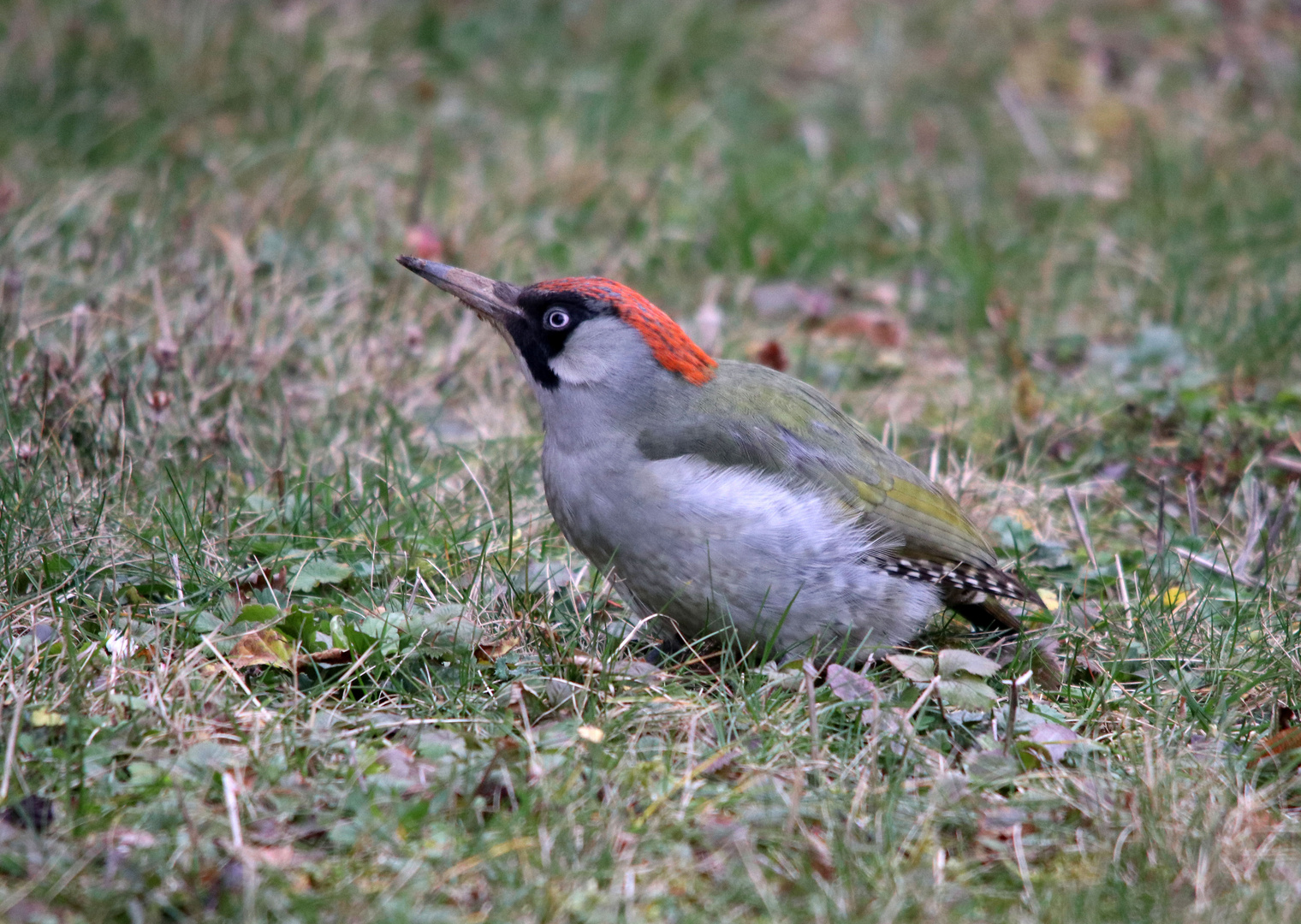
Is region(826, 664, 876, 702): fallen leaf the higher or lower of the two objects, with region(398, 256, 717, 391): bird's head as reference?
lower

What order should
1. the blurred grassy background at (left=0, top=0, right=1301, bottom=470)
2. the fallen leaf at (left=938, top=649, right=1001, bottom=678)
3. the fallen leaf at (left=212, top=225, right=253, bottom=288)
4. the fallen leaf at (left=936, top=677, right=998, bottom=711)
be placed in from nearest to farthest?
1. the fallen leaf at (left=936, top=677, right=998, bottom=711)
2. the fallen leaf at (left=938, top=649, right=1001, bottom=678)
3. the fallen leaf at (left=212, top=225, right=253, bottom=288)
4. the blurred grassy background at (left=0, top=0, right=1301, bottom=470)

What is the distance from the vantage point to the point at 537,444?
4.95 metres

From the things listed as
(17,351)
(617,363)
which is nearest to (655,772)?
(617,363)

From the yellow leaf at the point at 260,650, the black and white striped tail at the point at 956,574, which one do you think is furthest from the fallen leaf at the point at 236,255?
the black and white striped tail at the point at 956,574

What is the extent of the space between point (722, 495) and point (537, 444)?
1430mm

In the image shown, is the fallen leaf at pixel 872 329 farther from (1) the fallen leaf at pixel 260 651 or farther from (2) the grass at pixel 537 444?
(1) the fallen leaf at pixel 260 651

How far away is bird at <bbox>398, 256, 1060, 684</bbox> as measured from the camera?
3658mm

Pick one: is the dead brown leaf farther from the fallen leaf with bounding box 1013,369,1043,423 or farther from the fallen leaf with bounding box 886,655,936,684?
the fallen leaf with bounding box 1013,369,1043,423

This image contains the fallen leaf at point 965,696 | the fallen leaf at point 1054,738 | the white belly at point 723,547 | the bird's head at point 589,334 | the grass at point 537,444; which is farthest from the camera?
the bird's head at point 589,334

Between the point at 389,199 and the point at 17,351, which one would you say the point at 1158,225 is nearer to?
the point at 389,199

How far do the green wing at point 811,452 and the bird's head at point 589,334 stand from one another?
0.14 meters

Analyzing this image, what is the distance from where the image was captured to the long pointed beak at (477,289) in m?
3.99

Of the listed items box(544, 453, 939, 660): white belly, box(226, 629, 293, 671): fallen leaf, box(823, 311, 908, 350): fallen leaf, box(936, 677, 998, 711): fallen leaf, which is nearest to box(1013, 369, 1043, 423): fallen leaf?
box(823, 311, 908, 350): fallen leaf

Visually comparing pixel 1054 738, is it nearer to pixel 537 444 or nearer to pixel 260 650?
pixel 260 650
